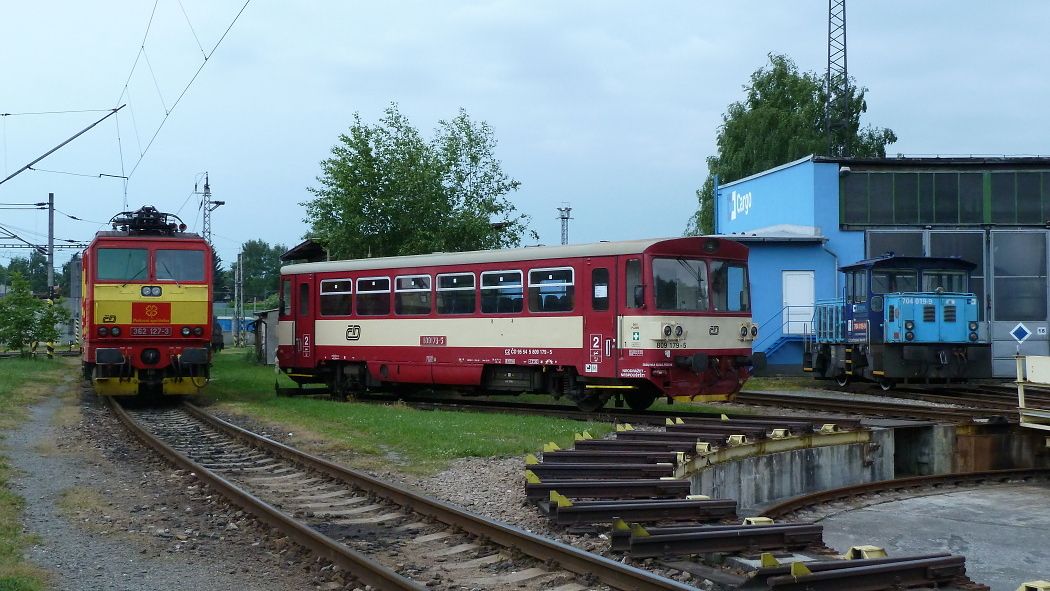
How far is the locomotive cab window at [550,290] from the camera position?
17.1 meters

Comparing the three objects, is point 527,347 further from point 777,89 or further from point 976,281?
point 777,89

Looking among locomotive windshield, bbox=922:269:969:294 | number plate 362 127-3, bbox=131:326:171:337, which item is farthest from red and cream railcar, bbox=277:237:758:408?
locomotive windshield, bbox=922:269:969:294

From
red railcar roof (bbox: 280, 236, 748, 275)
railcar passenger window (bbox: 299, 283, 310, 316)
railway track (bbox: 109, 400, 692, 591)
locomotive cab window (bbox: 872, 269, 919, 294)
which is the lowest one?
railway track (bbox: 109, 400, 692, 591)

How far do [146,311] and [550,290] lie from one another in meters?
8.18

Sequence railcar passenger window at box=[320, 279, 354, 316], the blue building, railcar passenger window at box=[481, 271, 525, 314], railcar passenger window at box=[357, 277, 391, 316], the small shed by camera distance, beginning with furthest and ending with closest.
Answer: the small shed < the blue building < railcar passenger window at box=[320, 279, 354, 316] < railcar passenger window at box=[357, 277, 391, 316] < railcar passenger window at box=[481, 271, 525, 314]

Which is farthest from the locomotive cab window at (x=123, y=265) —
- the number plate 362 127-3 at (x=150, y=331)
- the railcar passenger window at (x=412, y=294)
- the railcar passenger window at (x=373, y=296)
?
the railcar passenger window at (x=412, y=294)

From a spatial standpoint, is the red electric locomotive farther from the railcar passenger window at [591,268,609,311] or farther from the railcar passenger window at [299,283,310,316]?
the railcar passenger window at [591,268,609,311]

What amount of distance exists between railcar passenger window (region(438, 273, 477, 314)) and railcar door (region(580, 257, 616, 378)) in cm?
274

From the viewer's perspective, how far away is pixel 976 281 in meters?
29.3

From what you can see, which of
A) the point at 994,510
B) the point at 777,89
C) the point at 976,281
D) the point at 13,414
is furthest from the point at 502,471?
the point at 777,89

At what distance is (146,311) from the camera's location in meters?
20.0

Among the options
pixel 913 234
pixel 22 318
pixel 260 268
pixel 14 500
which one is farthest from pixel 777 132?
pixel 260 268

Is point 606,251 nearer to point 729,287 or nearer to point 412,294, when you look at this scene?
point 729,287

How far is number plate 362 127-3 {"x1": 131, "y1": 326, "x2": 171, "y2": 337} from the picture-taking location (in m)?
19.8
